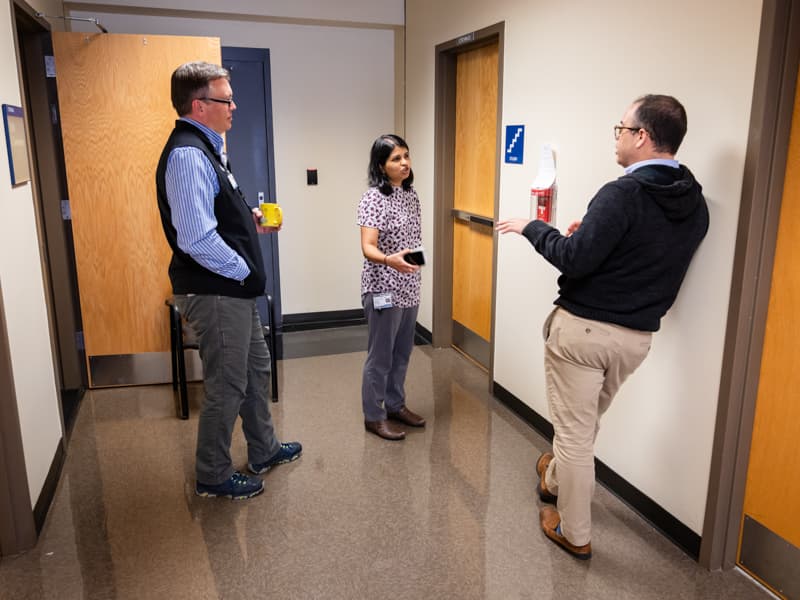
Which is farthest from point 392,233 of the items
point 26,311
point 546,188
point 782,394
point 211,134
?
point 782,394

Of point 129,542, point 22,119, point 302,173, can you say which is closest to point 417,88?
point 302,173

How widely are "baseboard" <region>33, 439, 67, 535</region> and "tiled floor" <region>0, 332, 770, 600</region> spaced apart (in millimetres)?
29

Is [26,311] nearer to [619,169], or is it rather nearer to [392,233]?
[392,233]

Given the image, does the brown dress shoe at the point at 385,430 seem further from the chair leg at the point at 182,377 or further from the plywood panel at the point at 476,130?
the plywood panel at the point at 476,130

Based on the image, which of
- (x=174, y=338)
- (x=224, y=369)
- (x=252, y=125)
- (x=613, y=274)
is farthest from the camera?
(x=252, y=125)

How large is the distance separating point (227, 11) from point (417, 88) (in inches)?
53.3

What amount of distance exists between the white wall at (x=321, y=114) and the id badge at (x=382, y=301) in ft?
6.91

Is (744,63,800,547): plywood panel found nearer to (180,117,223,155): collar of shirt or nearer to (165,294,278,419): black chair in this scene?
(180,117,223,155): collar of shirt

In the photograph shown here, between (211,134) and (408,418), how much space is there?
5.34 ft

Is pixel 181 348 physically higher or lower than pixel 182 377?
higher

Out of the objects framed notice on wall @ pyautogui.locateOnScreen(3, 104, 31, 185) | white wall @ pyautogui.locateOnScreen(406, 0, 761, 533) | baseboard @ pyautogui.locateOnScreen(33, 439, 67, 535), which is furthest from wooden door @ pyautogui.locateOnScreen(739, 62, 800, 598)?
framed notice on wall @ pyautogui.locateOnScreen(3, 104, 31, 185)

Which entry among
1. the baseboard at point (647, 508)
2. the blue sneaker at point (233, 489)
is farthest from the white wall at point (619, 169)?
the blue sneaker at point (233, 489)

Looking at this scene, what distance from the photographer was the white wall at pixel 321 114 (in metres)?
4.34

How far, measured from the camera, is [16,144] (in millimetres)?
2340
